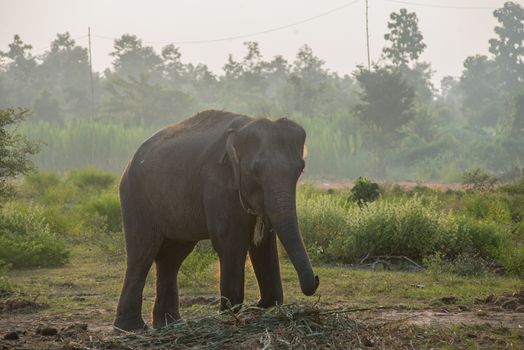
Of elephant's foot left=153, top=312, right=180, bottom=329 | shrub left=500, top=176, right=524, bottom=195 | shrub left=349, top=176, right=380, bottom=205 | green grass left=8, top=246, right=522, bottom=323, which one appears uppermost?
shrub left=349, top=176, right=380, bottom=205

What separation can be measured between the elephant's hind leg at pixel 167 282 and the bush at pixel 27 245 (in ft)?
17.0

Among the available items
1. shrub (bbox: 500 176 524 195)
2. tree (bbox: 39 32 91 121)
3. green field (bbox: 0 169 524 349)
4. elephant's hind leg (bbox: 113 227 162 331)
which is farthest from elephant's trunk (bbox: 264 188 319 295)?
tree (bbox: 39 32 91 121)

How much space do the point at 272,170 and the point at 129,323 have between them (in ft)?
7.76

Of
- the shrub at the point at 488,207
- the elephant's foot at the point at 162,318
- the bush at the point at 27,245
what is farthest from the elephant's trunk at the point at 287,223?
the shrub at the point at 488,207

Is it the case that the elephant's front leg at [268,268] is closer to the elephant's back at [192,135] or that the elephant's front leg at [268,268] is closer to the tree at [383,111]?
the elephant's back at [192,135]

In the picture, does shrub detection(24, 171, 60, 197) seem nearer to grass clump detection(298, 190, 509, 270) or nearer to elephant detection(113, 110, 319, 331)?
grass clump detection(298, 190, 509, 270)

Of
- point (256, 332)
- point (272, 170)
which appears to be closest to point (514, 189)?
point (272, 170)

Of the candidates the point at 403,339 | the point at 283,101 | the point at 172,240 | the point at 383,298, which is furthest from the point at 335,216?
the point at 283,101

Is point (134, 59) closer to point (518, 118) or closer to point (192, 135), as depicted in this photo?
point (518, 118)

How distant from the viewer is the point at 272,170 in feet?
22.0

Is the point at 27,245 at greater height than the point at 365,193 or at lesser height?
lesser

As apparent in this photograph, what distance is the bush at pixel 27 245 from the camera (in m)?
13.4

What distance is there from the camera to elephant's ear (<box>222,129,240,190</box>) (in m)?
6.96

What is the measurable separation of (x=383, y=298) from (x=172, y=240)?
3016 mm
